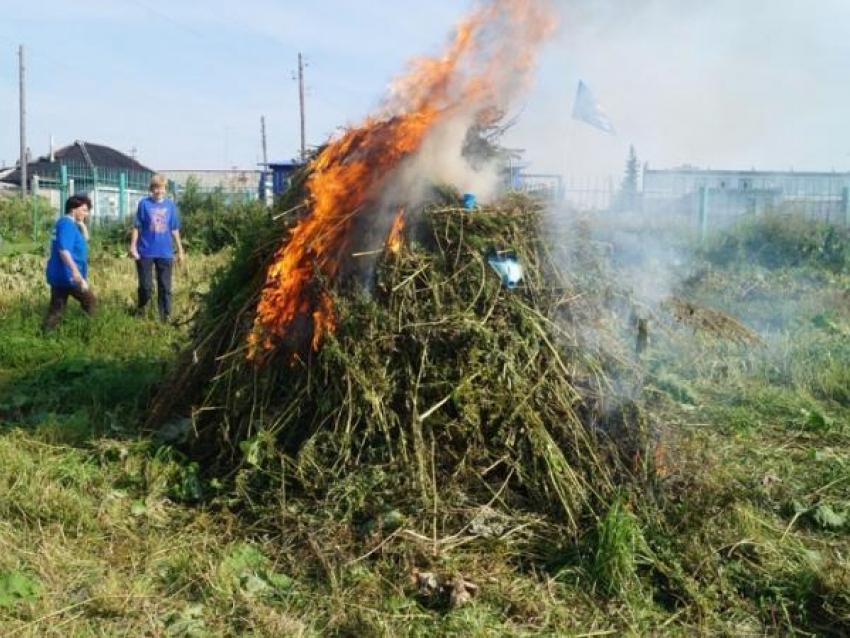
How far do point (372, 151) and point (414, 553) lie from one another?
2402mm

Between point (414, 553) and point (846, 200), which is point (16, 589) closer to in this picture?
point (414, 553)

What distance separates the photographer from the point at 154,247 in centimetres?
912

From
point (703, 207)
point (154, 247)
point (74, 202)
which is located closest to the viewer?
point (74, 202)

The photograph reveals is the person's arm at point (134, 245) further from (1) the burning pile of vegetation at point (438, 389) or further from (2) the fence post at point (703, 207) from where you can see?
(2) the fence post at point (703, 207)

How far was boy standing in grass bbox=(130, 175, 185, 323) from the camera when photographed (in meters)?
9.12

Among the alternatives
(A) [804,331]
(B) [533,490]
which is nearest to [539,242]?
(B) [533,490]

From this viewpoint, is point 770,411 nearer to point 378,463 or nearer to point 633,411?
point 633,411

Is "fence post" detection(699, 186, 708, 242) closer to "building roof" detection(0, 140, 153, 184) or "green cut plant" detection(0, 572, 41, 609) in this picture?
"green cut plant" detection(0, 572, 41, 609)

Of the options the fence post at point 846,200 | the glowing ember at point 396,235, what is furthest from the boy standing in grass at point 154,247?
the fence post at point 846,200

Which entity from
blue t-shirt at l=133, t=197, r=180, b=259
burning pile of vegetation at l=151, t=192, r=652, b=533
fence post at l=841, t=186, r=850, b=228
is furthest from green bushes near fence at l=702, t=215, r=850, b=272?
burning pile of vegetation at l=151, t=192, r=652, b=533

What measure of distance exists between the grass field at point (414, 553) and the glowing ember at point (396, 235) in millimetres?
1571

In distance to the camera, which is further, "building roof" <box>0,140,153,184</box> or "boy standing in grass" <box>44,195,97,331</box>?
"building roof" <box>0,140,153,184</box>

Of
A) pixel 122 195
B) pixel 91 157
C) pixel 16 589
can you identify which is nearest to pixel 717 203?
pixel 122 195

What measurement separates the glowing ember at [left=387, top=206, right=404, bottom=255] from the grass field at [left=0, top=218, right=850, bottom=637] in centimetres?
157
